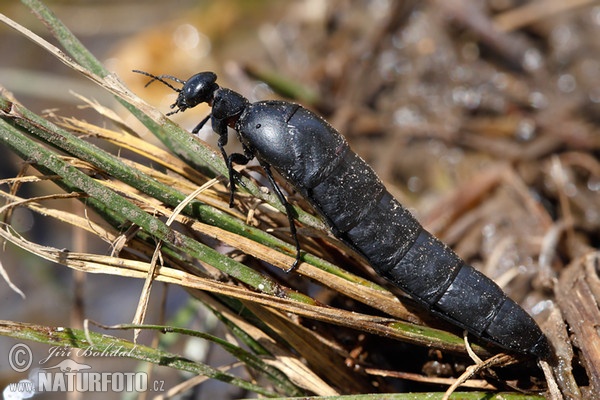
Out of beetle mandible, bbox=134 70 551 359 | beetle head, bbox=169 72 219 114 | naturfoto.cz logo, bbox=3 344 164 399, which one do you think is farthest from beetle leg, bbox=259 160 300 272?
naturfoto.cz logo, bbox=3 344 164 399

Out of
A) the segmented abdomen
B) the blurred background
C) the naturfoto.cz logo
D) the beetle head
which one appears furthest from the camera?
the blurred background

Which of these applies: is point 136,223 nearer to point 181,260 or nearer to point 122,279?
point 181,260

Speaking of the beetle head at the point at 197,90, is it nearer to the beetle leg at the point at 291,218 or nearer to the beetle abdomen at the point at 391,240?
the beetle abdomen at the point at 391,240

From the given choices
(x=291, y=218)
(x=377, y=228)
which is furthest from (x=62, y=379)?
(x=377, y=228)

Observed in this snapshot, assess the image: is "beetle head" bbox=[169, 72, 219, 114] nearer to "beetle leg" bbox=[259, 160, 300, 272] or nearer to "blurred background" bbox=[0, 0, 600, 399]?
"beetle leg" bbox=[259, 160, 300, 272]

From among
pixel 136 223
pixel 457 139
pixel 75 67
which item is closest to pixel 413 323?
pixel 136 223

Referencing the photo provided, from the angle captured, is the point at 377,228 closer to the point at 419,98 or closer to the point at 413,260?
the point at 413,260
